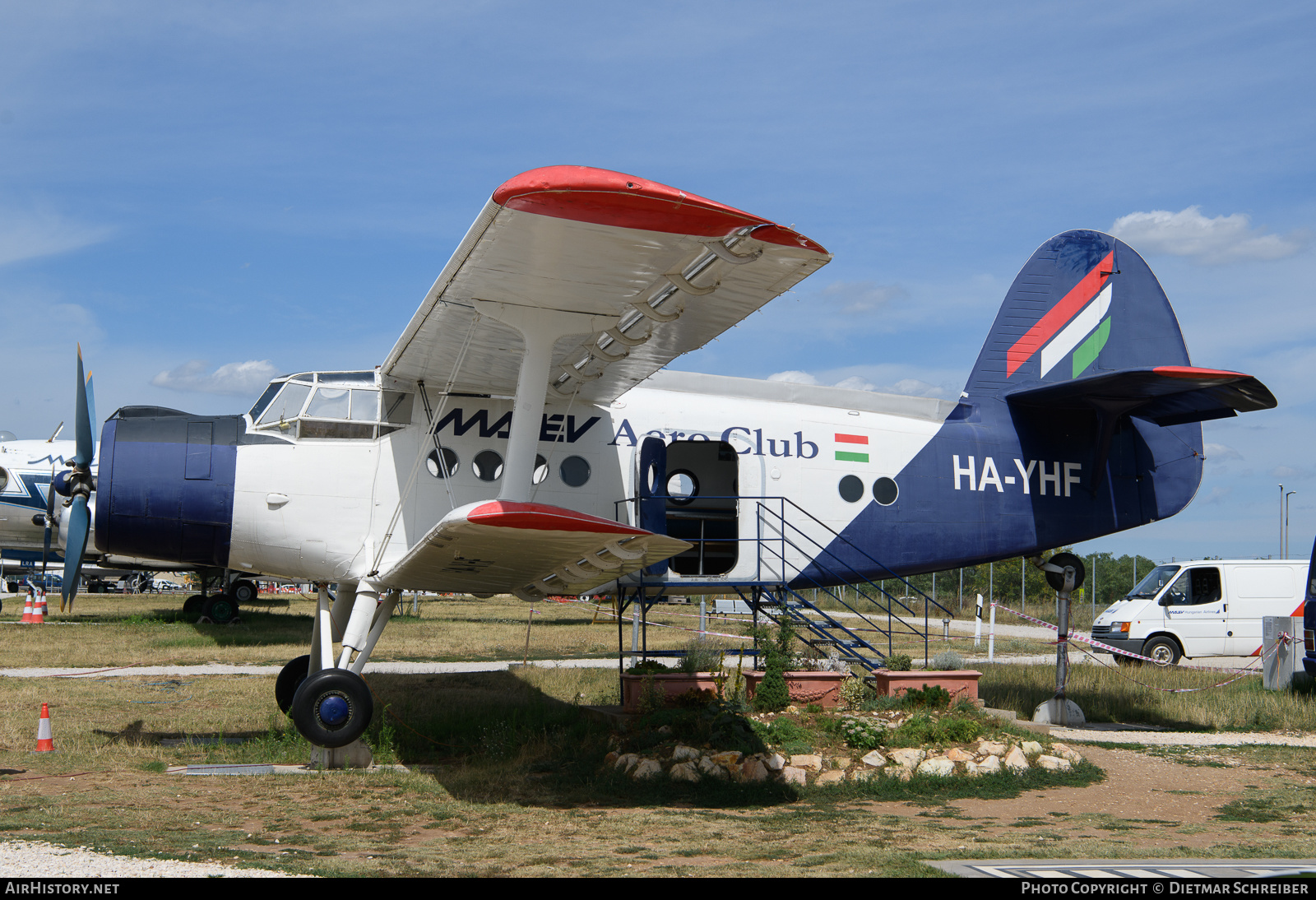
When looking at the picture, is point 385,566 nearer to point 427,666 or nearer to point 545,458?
point 545,458

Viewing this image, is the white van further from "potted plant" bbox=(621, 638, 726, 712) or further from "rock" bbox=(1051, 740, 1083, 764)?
"potted plant" bbox=(621, 638, 726, 712)


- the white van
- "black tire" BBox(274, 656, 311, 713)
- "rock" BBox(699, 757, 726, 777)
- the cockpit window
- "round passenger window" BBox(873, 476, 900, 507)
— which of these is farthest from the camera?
the white van

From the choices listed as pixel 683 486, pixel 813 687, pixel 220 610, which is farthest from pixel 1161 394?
pixel 220 610

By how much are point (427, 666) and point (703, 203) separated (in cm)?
1549

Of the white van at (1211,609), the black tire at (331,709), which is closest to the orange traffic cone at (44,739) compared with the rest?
the black tire at (331,709)

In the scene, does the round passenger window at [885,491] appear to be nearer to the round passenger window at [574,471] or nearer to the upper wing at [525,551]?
the round passenger window at [574,471]

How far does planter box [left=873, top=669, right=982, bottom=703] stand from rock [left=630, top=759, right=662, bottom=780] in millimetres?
2982

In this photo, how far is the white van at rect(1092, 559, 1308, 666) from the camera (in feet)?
69.8

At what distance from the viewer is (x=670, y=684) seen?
1173 cm

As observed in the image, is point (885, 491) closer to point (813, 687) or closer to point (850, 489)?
point (850, 489)

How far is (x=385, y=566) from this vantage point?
10250 mm

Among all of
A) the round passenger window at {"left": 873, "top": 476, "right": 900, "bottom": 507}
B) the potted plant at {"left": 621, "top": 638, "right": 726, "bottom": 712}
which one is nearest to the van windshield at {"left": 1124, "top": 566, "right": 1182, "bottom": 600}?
the round passenger window at {"left": 873, "top": 476, "right": 900, "bottom": 507}

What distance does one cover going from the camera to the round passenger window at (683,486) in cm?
1139

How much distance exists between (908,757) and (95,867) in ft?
23.3
